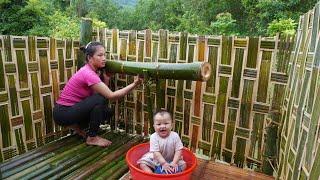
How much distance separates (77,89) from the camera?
13.3 feet

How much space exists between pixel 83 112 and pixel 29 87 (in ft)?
2.37

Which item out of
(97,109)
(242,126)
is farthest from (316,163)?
(97,109)

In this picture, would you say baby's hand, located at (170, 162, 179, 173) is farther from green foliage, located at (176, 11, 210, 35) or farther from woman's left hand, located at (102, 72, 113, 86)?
green foliage, located at (176, 11, 210, 35)

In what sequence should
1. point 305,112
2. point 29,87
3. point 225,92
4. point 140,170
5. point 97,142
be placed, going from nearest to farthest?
point 305,112, point 140,170, point 225,92, point 29,87, point 97,142

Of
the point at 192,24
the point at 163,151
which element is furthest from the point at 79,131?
the point at 192,24

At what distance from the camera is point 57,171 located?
3.43m

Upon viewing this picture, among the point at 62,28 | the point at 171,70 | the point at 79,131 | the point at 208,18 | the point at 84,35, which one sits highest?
the point at 208,18

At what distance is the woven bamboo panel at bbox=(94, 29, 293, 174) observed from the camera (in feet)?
11.2

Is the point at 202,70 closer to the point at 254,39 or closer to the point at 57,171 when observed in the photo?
the point at 254,39

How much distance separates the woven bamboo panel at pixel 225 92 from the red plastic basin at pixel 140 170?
405 mm

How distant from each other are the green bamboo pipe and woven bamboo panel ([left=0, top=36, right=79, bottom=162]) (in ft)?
3.00

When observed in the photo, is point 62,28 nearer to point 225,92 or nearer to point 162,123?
point 225,92

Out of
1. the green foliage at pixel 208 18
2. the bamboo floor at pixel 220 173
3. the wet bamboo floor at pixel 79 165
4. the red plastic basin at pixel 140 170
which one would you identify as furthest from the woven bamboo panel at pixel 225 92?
the green foliage at pixel 208 18

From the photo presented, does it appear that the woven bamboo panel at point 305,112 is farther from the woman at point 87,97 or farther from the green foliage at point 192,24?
the green foliage at point 192,24
